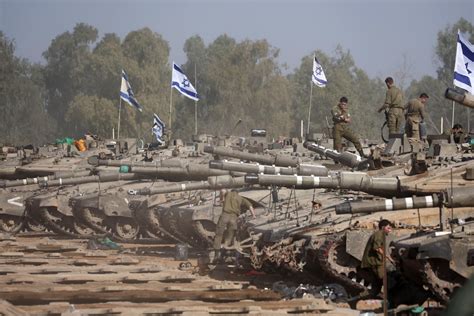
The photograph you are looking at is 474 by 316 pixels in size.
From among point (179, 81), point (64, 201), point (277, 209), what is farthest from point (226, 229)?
point (179, 81)

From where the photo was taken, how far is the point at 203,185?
22844 mm

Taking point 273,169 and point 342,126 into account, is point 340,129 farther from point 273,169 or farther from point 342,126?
point 273,169

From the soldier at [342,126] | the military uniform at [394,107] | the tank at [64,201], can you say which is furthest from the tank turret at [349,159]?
the tank at [64,201]

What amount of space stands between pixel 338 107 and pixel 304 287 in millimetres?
6851

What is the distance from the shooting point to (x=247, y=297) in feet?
47.0

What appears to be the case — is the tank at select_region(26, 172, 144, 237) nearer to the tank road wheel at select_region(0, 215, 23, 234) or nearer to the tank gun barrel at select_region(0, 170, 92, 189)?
the tank gun barrel at select_region(0, 170, 92, 189)

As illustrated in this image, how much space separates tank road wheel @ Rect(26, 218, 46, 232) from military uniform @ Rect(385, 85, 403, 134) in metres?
12.5

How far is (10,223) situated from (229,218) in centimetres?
1269

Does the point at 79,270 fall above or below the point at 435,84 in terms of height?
below

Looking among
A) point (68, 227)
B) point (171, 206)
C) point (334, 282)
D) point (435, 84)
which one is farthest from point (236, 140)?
point (435, 84)

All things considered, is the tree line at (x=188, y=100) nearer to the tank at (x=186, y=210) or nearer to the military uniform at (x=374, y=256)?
the tank at (x=186, y=210)

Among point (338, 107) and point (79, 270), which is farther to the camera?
point (338, 107)

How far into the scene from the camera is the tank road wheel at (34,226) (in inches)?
1217

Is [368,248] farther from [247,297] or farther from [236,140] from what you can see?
[236,140]
